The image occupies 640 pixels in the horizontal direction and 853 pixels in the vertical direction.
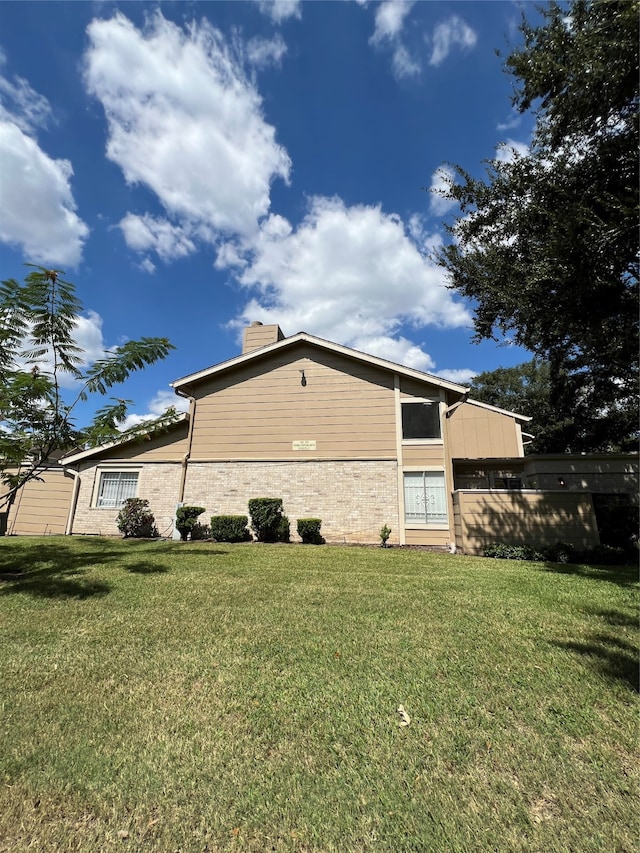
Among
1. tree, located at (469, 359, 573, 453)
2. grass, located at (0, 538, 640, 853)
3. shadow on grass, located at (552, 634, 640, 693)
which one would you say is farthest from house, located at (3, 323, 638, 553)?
tree, located at (469, 359, 573, 453)

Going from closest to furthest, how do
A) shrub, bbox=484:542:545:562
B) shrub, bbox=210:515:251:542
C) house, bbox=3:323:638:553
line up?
shrub, bbox=484:542:545:562, house, bbox=3:323:638:553, shrub, bbox=210:515:251:542

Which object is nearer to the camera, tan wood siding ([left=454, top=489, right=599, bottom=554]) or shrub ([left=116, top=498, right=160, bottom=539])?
tan wood siding ([left=454, top=489, right=599, bottom=554])

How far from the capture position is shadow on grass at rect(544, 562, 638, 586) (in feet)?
25.5

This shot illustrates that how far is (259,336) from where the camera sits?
640 inches

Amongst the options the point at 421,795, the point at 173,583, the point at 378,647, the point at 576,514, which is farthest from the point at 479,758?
the point at 576,514

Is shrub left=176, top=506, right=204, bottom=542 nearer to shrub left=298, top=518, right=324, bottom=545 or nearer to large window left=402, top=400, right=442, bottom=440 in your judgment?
shrub left=298, top=518, right=324, bottom=545

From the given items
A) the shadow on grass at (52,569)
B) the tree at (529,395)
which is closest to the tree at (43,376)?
the shadow on grass at (52,569)

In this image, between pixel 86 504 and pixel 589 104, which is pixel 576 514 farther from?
pixel 86 504

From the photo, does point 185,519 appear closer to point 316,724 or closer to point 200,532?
point 200,532

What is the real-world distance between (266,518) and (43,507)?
927 cm

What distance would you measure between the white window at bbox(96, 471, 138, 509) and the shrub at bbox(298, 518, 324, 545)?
6.76 metres

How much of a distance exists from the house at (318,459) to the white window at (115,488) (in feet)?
0.13

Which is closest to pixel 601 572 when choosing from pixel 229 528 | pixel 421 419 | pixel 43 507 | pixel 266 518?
pixel 421 419

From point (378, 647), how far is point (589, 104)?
11763mm
